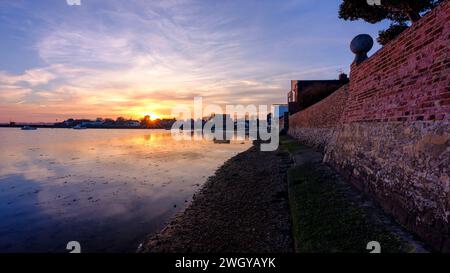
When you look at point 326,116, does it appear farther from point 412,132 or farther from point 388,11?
point 412,132

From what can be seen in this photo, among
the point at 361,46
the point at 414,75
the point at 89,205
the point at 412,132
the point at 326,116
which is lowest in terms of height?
the point at 89,205

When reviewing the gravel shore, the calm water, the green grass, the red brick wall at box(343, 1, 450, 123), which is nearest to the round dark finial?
the red brick wall at box(343, 1, 450, 123)

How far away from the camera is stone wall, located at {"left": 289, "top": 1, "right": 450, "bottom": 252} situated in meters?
4.05

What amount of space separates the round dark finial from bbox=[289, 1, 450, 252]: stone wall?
171 cm

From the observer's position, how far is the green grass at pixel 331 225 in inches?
176

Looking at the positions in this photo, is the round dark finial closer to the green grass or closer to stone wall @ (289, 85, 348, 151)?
stone wall @ (289, 85, 348, 151)

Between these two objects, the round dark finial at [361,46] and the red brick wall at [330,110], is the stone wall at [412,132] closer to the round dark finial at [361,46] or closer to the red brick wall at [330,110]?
Answer: the round dark finial at [361,46]

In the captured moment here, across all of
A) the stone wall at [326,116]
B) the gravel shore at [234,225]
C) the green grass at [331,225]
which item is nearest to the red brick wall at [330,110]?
the stone wall at [326,116]

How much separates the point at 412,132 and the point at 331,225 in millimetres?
2389

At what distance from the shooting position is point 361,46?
9.36 metres

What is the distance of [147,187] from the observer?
51.9ft

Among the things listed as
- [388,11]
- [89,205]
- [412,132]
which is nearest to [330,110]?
[388,11]

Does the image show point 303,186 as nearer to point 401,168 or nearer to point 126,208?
point 401,168
